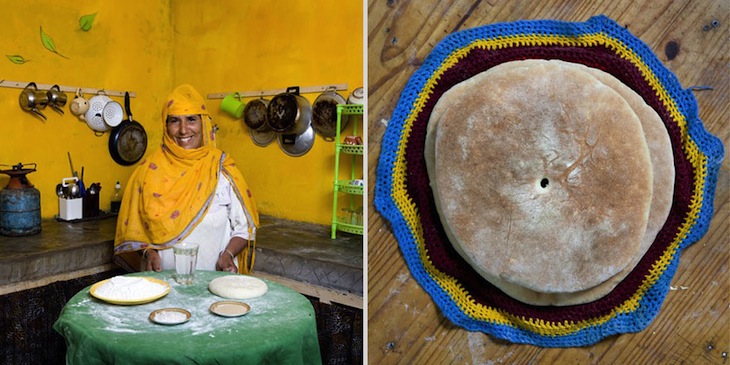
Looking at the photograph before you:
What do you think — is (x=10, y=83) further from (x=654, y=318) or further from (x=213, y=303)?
(x=654, y=318)

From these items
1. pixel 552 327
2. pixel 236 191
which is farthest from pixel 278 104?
pixel 552 327

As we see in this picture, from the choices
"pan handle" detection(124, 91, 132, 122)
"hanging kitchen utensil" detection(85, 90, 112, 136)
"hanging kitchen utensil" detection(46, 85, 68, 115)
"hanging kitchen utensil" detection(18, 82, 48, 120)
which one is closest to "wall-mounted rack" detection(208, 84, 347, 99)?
"pan handle" detection(124, 91, 132, 122)

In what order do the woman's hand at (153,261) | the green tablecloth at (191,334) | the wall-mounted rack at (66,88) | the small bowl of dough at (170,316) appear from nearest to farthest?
the green tablecloth at (191,334), the small bowl of dough at (170,316), the woman's hand at (153,261), the wall-mounted rack at (66,88)

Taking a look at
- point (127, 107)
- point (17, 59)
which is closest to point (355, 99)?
point (127, 107)

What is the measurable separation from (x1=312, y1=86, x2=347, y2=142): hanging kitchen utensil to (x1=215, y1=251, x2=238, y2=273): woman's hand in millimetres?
1251

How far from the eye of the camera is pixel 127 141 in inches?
151

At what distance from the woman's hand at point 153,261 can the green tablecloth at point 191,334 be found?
52cm

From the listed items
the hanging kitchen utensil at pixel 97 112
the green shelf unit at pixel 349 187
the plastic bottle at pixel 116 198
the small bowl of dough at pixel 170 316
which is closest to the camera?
the small bowl of dough at pixel 170 316

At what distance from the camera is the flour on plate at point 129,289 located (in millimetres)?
1526

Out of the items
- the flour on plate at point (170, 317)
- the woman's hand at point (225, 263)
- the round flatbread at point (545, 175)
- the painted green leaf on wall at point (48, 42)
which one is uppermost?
the painted green leaf on wall at point (48, 42)

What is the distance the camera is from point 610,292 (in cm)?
82

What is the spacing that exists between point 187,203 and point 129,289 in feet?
2.49

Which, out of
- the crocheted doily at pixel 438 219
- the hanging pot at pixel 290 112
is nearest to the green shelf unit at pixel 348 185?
the hanging pot at pixel 290 112

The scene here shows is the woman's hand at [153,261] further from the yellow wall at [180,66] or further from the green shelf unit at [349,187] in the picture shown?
the yellow wall at [180,66]
